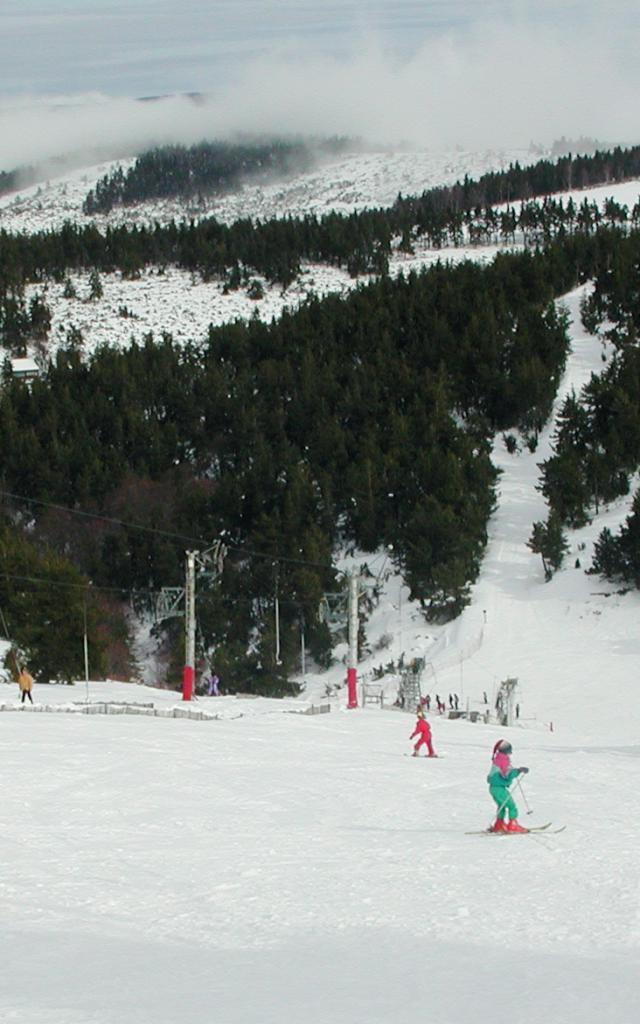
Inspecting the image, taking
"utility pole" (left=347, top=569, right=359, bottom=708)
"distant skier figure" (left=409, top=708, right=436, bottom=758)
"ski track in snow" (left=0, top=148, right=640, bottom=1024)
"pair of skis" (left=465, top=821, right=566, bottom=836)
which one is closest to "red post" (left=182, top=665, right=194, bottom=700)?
"utility pole" (left=347, top=569, right=359, bottom=708)

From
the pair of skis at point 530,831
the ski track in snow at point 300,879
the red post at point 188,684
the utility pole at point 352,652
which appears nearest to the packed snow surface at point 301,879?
the ski track in snow at point 300,879

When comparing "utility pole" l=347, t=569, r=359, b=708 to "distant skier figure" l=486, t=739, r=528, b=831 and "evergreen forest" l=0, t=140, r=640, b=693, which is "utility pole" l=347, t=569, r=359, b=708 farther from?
"distant skier figure" l=486, t=739, r=528, b=831

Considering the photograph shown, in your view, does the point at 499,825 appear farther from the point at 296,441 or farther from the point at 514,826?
the point at 296,441

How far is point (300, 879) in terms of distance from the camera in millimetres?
13461

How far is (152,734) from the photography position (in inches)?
978

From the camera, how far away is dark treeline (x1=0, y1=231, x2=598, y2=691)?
199ft

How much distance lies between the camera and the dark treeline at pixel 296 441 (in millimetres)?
60562

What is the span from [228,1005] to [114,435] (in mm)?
70045

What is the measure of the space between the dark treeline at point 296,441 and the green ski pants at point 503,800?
31.1 metres

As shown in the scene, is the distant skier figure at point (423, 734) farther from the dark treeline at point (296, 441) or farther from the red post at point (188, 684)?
the dark treeline at point (296, 441)

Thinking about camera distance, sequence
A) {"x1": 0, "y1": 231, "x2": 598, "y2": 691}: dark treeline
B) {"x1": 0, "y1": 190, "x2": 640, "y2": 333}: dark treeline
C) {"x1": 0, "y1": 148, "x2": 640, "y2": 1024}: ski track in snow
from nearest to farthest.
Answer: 1. {"x1": 0, "y1": 148, "x2": 640, "y2": 1024}: ski track in snow
2. {"x1": 0, "y1": 231, "x2": 598, "y2": 691}: dark treeline
3. {"x1": 0, "y1": 190, "x2": 640, "y2": 333}: dark treeline

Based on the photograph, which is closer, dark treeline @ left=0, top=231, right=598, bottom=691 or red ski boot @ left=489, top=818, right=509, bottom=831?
red ski boot @ left=489, top=818, right=509, bottom=831

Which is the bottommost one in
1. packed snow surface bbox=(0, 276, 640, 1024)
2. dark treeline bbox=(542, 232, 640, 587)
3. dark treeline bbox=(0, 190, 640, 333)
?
packed snow surface bbox=(0, 276, 640, 1024)

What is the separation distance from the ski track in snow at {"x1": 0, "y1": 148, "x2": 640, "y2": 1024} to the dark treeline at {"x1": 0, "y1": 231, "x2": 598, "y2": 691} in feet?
78.4
